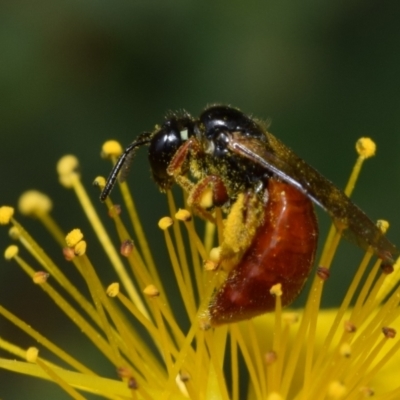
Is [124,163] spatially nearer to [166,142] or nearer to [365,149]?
[166,142]

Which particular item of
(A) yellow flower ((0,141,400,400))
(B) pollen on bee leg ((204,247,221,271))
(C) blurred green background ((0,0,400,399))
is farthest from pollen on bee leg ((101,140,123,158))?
(C) blurred green background ((0,0,400,399))

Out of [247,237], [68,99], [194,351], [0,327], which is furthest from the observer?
[68,99]

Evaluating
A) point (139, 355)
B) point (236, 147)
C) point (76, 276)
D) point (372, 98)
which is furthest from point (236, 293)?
point (372, 98)

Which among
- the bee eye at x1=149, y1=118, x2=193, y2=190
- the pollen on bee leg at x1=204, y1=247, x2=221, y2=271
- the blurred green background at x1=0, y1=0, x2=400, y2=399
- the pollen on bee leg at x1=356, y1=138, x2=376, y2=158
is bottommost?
the pollen on bee leg at x1=204, y1=247, x2=221, y2=271

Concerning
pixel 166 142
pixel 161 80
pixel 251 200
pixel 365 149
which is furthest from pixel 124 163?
pixel 161 80

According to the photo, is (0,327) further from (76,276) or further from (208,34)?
(208,34)

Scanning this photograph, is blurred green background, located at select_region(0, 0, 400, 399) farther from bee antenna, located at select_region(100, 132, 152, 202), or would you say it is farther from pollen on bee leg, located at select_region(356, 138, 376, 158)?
bee antenna, located at select_region(100, 132, 152, 202)
